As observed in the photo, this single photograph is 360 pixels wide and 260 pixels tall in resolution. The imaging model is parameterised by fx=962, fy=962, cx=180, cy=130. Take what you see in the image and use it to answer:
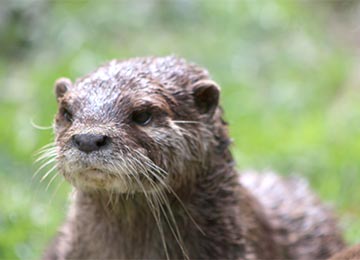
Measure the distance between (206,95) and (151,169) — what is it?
58cm

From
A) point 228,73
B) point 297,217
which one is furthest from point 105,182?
point 228,73

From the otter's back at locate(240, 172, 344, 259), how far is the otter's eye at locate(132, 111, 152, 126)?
4.96 feet

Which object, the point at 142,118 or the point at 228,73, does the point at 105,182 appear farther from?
the point at 228,73

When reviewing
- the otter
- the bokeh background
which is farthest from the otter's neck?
the bokeh background

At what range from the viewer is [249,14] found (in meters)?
10.6

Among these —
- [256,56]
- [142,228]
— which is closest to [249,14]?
[256,56]

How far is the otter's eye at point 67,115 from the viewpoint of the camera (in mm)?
4750

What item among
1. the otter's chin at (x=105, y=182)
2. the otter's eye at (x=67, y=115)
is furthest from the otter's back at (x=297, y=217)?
the otter's eye at (x=67, y=115)

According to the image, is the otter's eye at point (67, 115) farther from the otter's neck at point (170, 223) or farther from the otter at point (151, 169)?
the otter's neck at point (170, 223)

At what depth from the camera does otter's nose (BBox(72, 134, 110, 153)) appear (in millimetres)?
4363

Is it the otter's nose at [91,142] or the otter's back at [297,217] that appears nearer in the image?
the otter's nose at [91,142]

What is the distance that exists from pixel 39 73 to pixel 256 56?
2386mm

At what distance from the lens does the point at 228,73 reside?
9383 millimetres

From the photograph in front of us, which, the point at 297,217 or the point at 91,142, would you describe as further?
the point at 297,217
